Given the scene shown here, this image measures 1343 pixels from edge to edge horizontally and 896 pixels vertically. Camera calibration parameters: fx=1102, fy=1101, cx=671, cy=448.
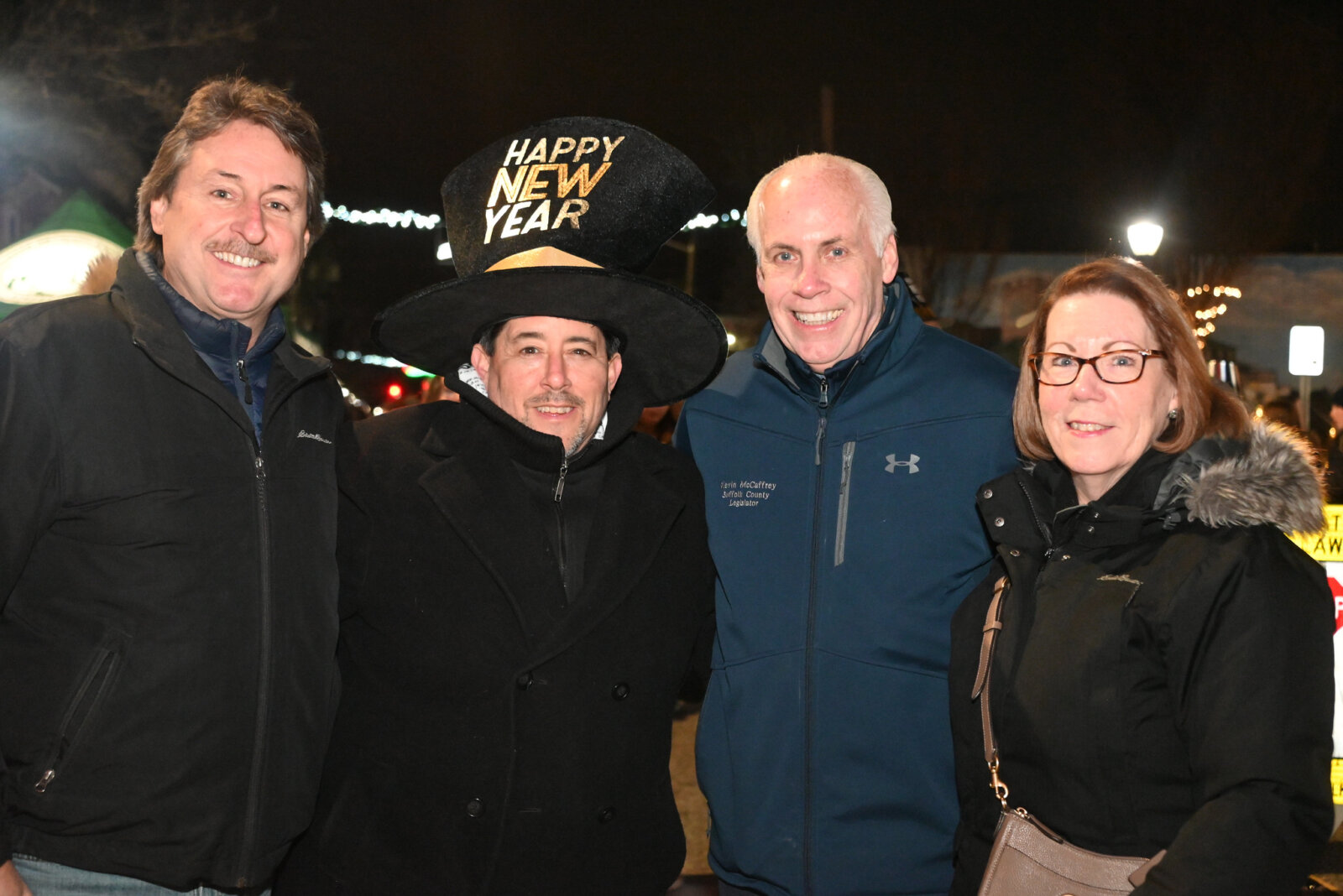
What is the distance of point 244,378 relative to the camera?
2.99 meters

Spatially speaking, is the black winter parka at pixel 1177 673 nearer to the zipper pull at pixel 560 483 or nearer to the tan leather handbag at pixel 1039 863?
the tan leather handbag at pixel 1039 863

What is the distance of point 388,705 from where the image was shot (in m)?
3.27

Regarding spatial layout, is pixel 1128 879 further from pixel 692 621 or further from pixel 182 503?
pixel 182 503

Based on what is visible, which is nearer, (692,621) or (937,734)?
(937,734)

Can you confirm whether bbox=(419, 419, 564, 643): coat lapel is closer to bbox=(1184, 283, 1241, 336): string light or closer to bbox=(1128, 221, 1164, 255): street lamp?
bbox=(1128, 221, 1164, 255): street lamp

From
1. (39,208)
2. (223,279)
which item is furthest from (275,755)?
(39,208)

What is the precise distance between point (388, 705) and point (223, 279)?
4.29 ft

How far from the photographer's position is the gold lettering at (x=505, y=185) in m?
3.61

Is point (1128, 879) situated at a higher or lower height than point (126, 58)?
lower

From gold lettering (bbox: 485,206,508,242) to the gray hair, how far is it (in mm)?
832

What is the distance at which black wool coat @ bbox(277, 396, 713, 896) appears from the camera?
10.4 feet

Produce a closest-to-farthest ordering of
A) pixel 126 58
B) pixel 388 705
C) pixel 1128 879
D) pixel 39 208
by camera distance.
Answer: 1. pixel 1128 879
2. pixel 388 705
3. pixel 126 58
4. pixel 39 208

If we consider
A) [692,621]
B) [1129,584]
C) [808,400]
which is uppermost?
[808,400]

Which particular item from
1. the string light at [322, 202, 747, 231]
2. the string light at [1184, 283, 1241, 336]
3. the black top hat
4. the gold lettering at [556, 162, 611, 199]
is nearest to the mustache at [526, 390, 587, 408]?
the black top hat
